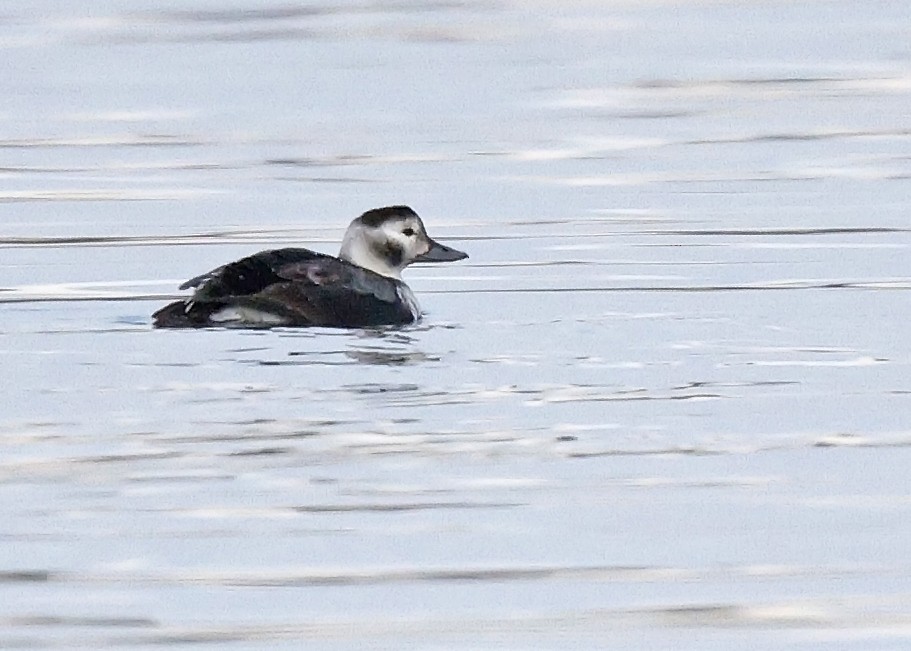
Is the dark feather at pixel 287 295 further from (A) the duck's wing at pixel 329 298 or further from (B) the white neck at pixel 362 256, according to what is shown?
(B) the white neck at pixel 362 256

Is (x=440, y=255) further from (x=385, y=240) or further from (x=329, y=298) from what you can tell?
(x=329, y=298)

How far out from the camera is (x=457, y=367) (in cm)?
884

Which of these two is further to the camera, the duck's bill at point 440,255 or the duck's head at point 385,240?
the duck's bill at point 440,255

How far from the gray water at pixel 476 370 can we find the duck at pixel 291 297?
4.1 inches

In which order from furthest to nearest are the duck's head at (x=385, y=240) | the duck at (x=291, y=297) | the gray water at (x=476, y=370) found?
the duck's head at (x=385, y=240)
the duck at (x=291, y=297)
the gray water at (x=476, y=370)

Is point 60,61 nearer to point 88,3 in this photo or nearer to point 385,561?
point 88,3

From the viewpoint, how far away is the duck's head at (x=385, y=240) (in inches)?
430

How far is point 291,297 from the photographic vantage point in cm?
973

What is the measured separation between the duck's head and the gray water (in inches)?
8.5

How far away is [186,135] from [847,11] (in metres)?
8.46

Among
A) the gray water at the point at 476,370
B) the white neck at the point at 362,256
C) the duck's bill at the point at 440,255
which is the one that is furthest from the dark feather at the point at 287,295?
the duck's bill at the point at 440,255

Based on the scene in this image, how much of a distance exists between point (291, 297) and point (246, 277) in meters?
0.18

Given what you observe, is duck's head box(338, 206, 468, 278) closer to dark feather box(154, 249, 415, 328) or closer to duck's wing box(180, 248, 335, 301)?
dark feather box(154, 249, 415, 328)

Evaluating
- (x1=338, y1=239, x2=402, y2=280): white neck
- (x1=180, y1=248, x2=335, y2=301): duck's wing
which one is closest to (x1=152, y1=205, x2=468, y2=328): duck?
(x1=180, y1=248, x2=335, y2=301): duck's wing
